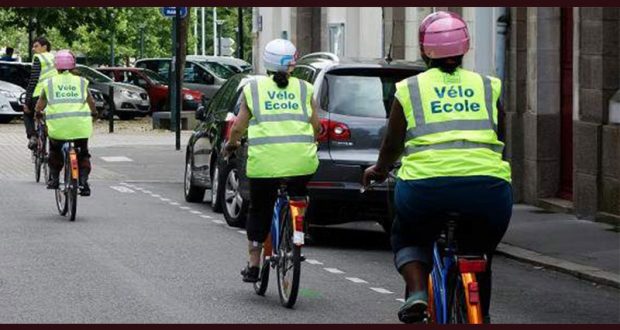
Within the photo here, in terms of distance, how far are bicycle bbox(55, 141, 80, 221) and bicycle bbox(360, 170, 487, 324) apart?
9549mm

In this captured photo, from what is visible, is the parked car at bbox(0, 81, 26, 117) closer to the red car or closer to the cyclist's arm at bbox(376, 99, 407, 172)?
the red car

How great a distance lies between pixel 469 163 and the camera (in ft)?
24.6

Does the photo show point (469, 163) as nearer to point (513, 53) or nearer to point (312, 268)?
point (312, 268)

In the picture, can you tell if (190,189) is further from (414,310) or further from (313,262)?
(414,310)

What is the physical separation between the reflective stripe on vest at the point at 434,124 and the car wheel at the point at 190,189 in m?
12.2

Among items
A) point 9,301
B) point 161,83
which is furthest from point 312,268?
point 161,83

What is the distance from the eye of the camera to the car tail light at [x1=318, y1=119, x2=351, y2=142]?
14727 millimetres

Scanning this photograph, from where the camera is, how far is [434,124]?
25.0 feet

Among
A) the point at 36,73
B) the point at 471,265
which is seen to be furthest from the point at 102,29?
the point at 471,265

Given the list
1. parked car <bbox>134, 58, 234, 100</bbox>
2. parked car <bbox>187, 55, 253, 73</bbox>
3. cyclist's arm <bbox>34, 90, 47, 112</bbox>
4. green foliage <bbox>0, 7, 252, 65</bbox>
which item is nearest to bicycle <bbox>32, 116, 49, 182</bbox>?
cyclist's arm <bbox>34, 90, 47, 112</bbox>

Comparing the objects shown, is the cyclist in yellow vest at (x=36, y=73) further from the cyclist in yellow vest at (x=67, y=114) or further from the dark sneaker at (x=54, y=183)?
the dark sneaker at (x=54, y=183)

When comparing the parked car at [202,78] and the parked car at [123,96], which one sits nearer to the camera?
the parked car at [123,96]

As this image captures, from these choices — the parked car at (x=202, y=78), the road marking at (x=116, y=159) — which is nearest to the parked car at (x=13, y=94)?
the parked car at (x=202, y=78)

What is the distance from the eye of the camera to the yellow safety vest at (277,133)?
36.3 feet
